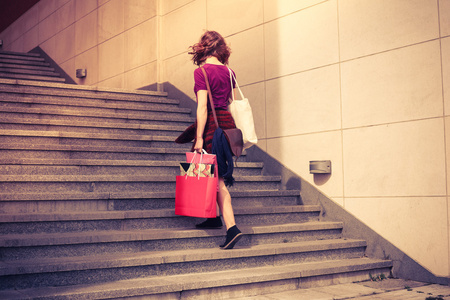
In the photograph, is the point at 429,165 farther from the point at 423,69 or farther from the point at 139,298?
the point at 139,298

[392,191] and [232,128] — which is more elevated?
[232,128]

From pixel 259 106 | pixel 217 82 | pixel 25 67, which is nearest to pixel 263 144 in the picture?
pixel 259 106

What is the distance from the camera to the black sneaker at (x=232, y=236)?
4629 millimetres

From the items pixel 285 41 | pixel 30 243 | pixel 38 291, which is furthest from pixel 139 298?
pixel 285 41

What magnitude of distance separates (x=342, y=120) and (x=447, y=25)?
4.80 feet

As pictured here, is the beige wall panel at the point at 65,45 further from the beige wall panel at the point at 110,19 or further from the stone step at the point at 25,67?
the beige wall panel at the point at 110,19

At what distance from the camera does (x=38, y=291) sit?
3.60 m

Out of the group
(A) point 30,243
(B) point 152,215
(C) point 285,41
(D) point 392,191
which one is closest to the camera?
(A) point 30,243

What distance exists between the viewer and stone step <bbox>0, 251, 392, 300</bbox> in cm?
365

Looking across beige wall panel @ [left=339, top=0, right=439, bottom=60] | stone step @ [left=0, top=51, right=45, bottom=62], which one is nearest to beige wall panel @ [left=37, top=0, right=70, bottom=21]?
stone step @ [left=0, top=51, right=45, bottom=62]

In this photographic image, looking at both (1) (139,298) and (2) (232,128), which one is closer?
(1) (139,298)

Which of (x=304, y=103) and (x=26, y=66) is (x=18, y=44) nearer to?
(x=26, y=66)

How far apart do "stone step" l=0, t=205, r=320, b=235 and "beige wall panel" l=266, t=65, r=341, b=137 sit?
122 centimetres

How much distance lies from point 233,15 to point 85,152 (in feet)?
10.1
